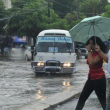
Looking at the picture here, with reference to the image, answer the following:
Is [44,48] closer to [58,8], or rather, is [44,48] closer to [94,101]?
[94,101]

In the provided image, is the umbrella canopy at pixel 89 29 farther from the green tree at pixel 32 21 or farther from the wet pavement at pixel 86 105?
the green tree at pixel 32 21

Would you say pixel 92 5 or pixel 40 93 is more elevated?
pixel 92 5

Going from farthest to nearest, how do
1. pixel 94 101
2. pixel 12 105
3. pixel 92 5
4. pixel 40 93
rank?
pixel 92 5 → pixel 40 93 → pixel 94 101 → pixel 12 105

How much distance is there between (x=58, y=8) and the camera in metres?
76.6

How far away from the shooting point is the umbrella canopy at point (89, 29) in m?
10.6

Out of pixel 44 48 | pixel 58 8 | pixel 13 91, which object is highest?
pixel 58 8

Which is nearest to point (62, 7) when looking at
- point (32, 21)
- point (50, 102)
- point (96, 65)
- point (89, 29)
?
point (32, 21)

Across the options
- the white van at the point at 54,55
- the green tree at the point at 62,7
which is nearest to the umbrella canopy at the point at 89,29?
the white van at the point at 54,55

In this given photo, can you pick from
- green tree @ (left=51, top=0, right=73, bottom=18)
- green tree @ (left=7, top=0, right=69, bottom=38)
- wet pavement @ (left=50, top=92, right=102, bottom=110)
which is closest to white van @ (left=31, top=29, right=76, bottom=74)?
wet pavement @ (left=50, top=92, right=102, bottom=110)

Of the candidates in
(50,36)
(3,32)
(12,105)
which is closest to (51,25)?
(3,32)

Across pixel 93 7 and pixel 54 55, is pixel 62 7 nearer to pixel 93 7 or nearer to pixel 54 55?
pixel 93 7

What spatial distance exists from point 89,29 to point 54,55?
790cm

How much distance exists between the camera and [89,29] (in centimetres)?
1088

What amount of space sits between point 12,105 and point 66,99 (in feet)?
5.41
